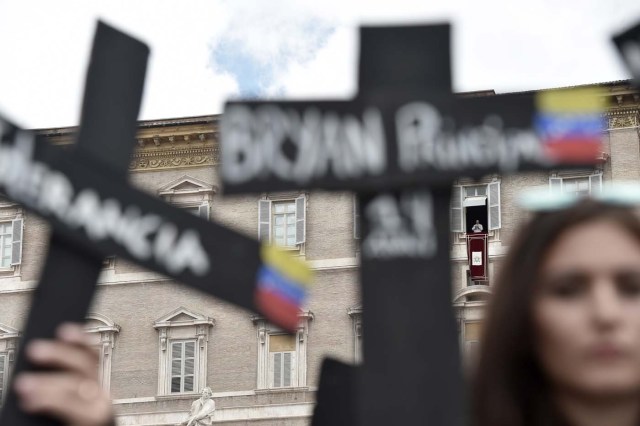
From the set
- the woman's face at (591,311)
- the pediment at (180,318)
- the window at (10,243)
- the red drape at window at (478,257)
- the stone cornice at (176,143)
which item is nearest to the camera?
the woman's face at (591,311)

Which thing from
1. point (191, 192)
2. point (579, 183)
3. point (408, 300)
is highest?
point (191, 192)

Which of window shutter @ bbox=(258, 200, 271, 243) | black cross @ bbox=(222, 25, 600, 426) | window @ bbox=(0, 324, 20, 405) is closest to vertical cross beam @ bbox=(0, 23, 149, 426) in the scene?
black cross @ bbox=(222, 25, 600, 426)

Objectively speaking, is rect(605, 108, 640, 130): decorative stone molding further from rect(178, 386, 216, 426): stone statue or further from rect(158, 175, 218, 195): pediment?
rect(178, 386, 216, 426): stone statue

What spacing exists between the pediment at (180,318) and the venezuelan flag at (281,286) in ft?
84.7

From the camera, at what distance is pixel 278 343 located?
27.7 meters

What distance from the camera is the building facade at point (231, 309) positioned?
27531 millimetres

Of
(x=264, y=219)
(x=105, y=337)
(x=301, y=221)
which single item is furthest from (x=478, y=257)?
(x=105, y=337)

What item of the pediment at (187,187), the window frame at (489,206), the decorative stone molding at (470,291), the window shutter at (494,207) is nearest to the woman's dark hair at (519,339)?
the decorative stone molding at (470,291)

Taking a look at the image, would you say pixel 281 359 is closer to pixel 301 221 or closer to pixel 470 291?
pixel 301 221

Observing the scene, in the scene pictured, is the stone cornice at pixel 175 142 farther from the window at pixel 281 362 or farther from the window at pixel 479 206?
the window at pixel 479 206

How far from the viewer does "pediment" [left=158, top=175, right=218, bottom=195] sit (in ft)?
94.5

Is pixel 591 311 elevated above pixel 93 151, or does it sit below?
below

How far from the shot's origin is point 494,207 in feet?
91.1

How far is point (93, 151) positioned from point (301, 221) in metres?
25.8
